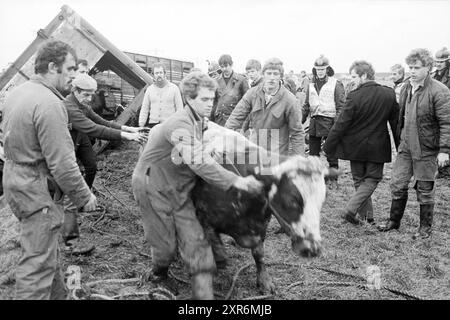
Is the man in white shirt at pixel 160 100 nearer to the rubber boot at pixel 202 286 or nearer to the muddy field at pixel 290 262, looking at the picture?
the muddy field at pixel 290 262

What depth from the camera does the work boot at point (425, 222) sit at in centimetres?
568

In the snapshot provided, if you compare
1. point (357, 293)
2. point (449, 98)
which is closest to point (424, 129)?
point (449, 98)

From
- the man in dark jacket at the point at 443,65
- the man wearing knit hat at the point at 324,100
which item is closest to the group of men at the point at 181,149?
the man wearing knit hat at the point at 324,100

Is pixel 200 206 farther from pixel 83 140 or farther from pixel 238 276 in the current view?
pixel 83 140

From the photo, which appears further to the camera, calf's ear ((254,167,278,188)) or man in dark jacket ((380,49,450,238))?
man in dark jacket ((380,49,450,238))

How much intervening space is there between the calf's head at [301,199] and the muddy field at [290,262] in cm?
88

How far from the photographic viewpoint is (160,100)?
737cm

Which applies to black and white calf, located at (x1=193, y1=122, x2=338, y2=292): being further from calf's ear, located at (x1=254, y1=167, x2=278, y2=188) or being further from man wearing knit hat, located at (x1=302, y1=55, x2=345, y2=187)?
man wearing knit hat, located at (x1=302, y1=55, x2=345, y2=187)

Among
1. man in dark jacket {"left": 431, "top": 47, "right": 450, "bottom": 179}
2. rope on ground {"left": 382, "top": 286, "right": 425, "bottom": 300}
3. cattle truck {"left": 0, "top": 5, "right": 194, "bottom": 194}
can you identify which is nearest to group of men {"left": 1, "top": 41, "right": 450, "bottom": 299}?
rope on ground {"left": 382, "top": 286, "right": 425, "bottom": 300}

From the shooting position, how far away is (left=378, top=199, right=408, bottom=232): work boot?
5.98 metres

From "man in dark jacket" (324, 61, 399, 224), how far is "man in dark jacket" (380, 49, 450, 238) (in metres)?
0.28

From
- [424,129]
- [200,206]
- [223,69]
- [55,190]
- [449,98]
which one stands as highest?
[223,69]
